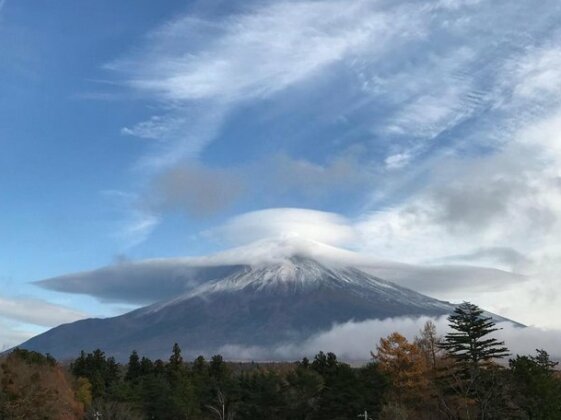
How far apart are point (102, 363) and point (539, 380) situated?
59662 mm

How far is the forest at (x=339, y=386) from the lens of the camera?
2589 inches

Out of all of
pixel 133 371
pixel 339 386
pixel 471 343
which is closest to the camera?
pixel 471 343

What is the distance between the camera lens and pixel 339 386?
261 ft

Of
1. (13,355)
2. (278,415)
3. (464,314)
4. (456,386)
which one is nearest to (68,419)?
(13,355)

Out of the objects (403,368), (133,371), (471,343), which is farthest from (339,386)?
(133,371)

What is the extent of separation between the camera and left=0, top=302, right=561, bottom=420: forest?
65750 millimetres

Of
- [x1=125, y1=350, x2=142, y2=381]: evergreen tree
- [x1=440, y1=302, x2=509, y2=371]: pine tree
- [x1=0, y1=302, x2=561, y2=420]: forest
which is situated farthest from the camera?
[x1=125, y1=350, x2=142, y2=381]: evergreen tree

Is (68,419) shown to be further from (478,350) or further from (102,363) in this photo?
(478,350)

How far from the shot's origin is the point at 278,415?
272 feet

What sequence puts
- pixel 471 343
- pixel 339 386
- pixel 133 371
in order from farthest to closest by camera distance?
pixel 133 371, pixel 339 386, pixel 471 343

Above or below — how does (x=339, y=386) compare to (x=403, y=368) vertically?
below

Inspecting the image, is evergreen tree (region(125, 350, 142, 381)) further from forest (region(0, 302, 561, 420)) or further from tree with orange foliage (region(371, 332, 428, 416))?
tree with orange foliage (region(371, 332, 428, 416))

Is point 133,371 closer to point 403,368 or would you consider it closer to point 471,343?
point 403,368

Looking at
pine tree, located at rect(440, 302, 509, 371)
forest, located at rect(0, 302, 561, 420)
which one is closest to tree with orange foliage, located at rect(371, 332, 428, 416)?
forest, located at rect(0, 302, 561, 420)
